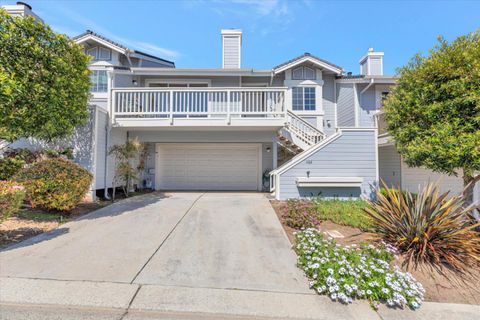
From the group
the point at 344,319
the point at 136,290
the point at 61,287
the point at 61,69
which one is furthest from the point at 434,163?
the point at 61,69

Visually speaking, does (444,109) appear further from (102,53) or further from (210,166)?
(102,53)

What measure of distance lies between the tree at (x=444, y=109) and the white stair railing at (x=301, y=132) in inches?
160

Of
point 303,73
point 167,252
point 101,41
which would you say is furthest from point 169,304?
point 101,41

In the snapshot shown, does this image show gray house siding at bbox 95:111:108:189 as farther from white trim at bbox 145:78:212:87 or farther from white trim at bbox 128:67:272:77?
white trim at bbox 145:78:212:87

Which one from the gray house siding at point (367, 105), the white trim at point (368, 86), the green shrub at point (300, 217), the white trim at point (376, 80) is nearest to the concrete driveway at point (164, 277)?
the green shrub at point (300, 217)

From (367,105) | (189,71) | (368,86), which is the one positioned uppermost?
(189,71)

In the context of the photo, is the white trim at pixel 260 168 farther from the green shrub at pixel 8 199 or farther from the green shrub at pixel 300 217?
the green shrub at pixel 8 199

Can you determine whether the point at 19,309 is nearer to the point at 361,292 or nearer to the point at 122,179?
the point at 361,292

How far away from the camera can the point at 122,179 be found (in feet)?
31.4

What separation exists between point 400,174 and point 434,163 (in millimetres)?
7066

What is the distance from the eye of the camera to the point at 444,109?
17.2 ft

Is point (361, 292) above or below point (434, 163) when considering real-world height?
below

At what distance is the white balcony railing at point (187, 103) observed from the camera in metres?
9.28

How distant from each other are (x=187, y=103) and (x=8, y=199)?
6.24m
